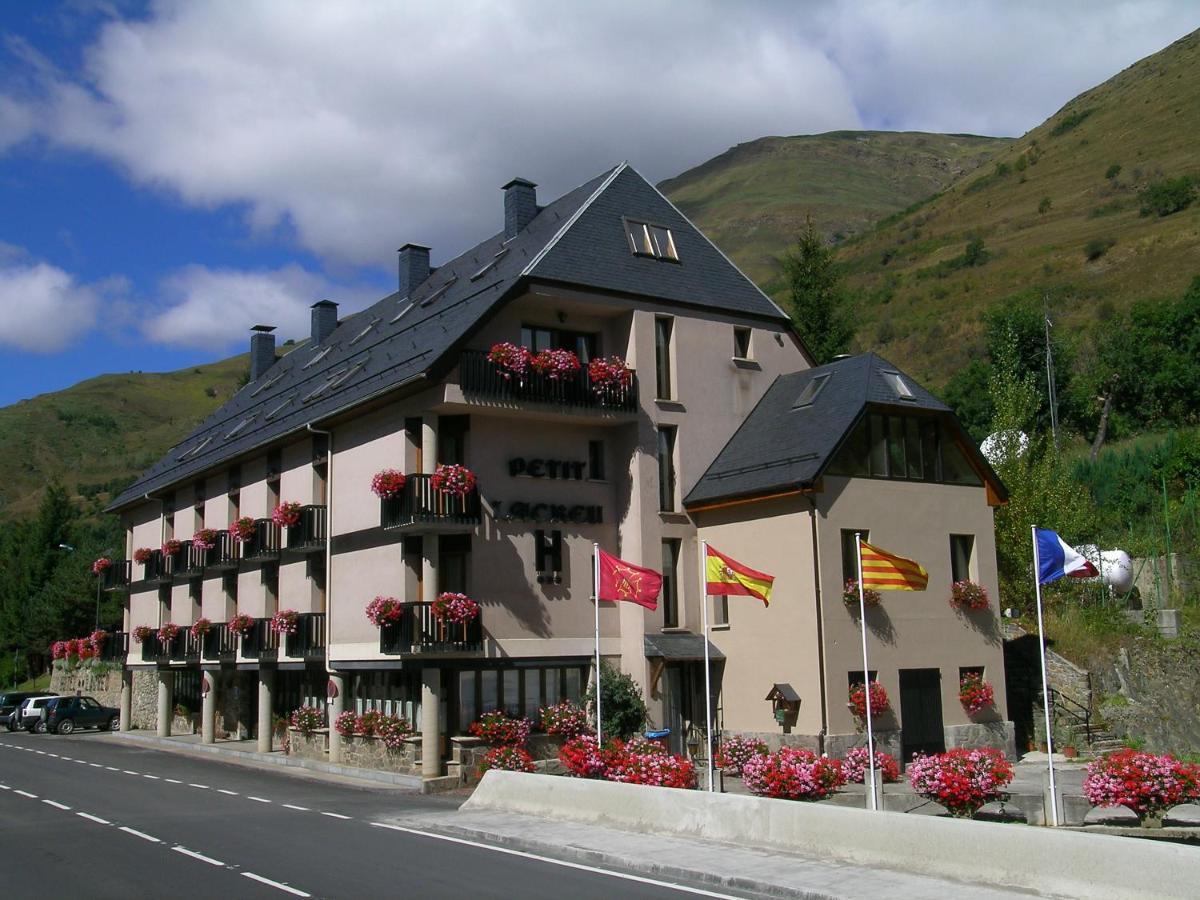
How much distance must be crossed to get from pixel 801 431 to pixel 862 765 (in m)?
7.84

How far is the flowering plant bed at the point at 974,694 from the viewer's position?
88.6 ft

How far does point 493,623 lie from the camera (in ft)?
83.6

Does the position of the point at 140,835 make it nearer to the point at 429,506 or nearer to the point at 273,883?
the point at 273,883

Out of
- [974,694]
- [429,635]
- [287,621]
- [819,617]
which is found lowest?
[974,694]

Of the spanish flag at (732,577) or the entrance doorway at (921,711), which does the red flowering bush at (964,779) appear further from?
the entrance doorway at (921,711)

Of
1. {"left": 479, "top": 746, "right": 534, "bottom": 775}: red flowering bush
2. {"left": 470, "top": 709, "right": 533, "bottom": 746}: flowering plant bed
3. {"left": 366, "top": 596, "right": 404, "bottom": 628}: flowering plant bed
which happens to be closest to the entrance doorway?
{"left": 470, "top": 709, "right": 533, "bottom": 746}: flowering plant bed

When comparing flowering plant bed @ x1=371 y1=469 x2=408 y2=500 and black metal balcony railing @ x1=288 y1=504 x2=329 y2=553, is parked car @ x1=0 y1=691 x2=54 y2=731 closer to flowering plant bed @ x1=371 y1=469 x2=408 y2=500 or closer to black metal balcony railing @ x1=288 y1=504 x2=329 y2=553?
black metal balcony railing @ x1=288 y1=504 x2=329 y2=553

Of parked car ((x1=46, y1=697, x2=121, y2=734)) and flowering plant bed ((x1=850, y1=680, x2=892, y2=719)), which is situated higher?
flowering plant bed ((x1=850, y1=680, x2=892, y2=719))

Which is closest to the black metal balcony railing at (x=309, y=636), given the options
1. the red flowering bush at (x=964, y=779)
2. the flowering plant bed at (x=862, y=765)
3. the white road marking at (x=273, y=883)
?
the flowering plant bed at (x=862, y=765)

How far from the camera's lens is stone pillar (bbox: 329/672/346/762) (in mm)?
28750

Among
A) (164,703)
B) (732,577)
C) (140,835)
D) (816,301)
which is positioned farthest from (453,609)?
(816,301)

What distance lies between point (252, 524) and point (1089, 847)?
26.3m

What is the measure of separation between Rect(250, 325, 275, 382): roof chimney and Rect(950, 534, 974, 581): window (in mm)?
31285

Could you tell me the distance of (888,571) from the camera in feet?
66.0
